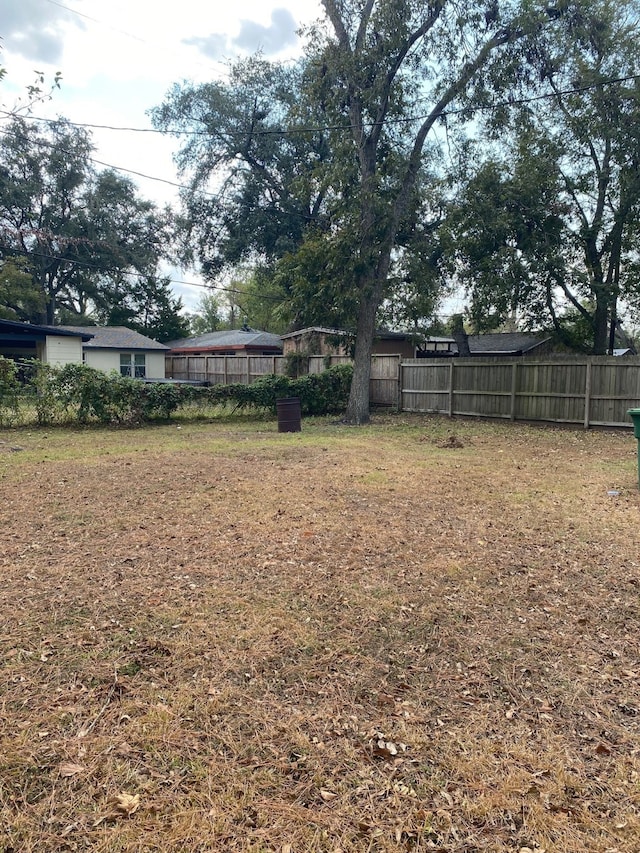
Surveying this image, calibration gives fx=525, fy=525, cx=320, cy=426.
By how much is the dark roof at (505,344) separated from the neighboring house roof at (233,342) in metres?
10.0

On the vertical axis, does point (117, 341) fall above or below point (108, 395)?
above

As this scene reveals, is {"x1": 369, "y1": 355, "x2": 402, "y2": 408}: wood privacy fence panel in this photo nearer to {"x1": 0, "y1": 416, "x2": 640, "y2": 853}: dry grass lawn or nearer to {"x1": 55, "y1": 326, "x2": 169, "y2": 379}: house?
{"x1": 0, "y1": 416, "x2": 640, "y2": 853}: dry grass lawn

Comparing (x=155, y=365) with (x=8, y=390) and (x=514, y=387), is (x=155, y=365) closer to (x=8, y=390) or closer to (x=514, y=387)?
(x=8, y=390)

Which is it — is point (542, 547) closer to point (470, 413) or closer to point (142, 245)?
point (470, 413)

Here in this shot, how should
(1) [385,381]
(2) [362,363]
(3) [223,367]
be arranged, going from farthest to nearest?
(3) [223,367]
(1) [385,381]
(2) [362,363]

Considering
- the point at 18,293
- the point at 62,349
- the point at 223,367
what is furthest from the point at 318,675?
the point at 18,293

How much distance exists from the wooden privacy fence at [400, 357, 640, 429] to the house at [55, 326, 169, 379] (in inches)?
544

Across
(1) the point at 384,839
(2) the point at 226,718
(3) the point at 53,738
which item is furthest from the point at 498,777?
(3) the point at 53,738

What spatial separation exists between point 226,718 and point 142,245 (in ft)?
108

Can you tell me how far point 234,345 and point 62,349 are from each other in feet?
28.7

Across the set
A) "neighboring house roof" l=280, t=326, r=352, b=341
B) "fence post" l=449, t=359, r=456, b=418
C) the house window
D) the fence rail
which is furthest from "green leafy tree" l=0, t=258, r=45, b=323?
"fence post" l=449, t=359, r=456, b=418

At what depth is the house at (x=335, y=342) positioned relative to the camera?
50.8 feet

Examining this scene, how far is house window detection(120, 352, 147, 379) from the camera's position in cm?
2466

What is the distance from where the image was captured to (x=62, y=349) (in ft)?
65.3
